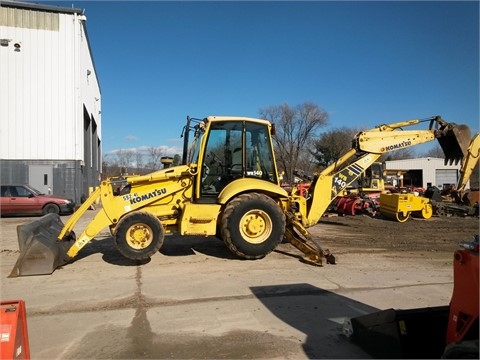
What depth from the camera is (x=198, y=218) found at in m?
8.34

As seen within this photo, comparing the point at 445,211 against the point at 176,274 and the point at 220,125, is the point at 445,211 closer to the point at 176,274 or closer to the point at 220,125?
the point at 220,125

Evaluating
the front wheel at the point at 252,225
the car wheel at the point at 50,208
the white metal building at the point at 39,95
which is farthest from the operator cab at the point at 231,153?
the white metal building at the point at 39,95

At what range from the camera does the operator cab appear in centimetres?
865

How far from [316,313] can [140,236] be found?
383cm

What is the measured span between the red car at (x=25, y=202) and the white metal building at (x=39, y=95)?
16.1 ft

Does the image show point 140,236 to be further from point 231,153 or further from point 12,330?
point 12,330

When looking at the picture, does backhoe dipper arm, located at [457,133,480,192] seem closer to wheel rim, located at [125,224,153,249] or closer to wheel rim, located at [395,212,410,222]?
wheel rim, located at [395,212,410,222]

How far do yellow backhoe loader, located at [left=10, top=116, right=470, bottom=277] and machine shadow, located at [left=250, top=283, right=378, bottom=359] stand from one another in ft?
6.17

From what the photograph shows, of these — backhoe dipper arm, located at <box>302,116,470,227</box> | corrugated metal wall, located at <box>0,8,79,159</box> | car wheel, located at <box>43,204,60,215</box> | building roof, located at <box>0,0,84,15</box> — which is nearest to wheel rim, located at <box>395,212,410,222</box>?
backhoe dipper arm, located at <box>302,116,470,227</box>

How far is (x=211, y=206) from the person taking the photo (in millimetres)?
8414

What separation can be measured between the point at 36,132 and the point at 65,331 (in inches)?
861

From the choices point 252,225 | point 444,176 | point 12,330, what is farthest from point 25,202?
point 444,176

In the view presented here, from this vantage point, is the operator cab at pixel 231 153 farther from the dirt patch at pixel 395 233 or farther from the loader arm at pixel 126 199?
the dirt patch at pixel 395 233

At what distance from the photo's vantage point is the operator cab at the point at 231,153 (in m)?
8.65
